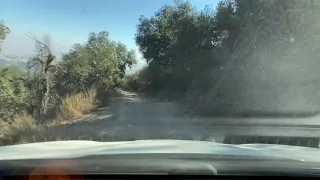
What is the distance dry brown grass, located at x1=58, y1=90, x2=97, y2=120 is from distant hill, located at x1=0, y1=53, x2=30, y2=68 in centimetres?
232

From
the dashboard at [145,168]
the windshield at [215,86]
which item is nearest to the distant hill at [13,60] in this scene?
the windshield at [215,86]

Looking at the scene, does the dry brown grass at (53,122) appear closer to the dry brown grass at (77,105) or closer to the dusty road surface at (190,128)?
the dry brown grass at (77,105)

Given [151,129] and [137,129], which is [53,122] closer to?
[137,129]

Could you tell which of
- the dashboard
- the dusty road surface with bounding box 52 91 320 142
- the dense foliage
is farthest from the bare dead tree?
the dashboard

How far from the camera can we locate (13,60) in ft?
53.5

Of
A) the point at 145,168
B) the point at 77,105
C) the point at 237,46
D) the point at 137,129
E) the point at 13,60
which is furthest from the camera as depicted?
the point at 77,105

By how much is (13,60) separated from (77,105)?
12.9ft

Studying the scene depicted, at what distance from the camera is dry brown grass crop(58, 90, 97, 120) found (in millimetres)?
17230

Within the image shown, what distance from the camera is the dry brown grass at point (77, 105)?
56.5 ft

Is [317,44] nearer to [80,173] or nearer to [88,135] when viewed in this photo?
[88,135]

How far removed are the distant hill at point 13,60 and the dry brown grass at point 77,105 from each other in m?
2.32

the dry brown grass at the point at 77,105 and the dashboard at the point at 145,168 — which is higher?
the dashboard at the point at 145,168

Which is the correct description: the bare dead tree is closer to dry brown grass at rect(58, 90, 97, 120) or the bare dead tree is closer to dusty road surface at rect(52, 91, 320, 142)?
dry brown grass at rect(58, 90, 97, 120)

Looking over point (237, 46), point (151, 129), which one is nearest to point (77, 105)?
point (151, 129)
